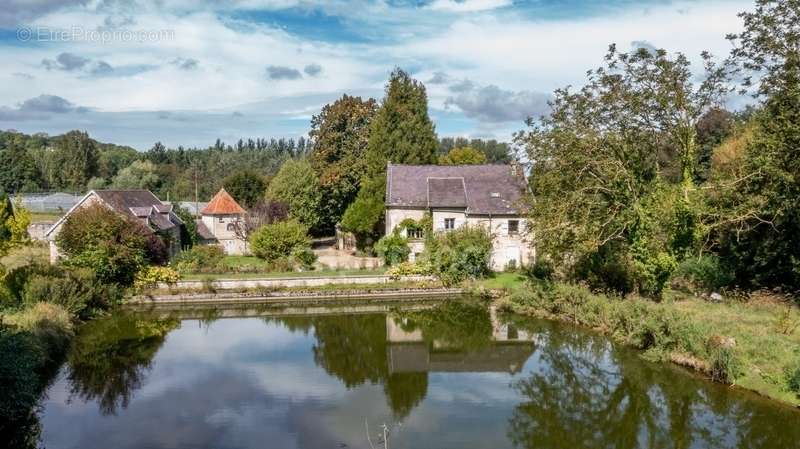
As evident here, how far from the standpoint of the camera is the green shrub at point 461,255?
29438 mm

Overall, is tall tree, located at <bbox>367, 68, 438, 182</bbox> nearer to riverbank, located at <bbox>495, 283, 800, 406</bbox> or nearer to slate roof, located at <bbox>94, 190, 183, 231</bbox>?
slate roof, located at <bbox>94, 190, 183, 231</bbox>

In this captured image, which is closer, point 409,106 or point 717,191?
point 717,191

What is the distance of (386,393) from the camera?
16344 millimetres

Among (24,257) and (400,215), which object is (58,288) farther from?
(400,215)

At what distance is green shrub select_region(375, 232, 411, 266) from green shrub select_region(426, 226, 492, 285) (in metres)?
2.22

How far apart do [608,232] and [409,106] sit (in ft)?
73.1

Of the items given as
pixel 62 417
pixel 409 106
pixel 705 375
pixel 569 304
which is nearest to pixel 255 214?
pixel 409 106

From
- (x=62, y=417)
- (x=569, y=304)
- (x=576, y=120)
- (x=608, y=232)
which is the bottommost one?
(x=62, y=417)

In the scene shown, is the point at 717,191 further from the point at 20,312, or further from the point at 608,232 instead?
the point at 20,312

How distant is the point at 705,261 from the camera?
2550 centimetres

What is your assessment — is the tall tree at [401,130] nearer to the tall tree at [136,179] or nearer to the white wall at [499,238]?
the white wall at [499,238]

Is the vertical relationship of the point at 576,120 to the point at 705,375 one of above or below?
above

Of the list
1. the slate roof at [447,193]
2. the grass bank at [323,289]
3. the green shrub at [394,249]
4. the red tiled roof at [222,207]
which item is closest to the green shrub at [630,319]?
the grass bank at [323,289]

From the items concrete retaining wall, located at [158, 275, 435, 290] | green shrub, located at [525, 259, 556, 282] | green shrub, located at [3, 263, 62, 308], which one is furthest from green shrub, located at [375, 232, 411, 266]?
green shrub, located at [3, 263, 62, 308]
